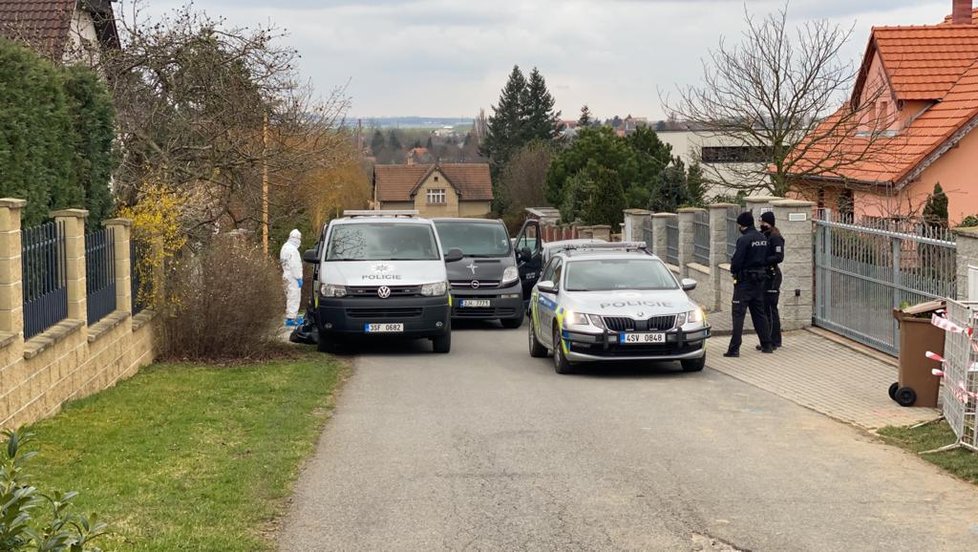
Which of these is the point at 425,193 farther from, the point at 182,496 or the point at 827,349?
the point at 182,496

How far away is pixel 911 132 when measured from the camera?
1195 inches

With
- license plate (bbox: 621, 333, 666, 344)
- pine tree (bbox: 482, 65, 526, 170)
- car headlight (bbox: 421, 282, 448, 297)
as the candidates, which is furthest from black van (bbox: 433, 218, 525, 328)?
pine tree (bbox: 482, 65, 526, 170)

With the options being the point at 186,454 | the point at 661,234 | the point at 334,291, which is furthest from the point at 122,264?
the point at 661,234

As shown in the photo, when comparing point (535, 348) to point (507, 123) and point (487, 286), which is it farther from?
point (507, 123)

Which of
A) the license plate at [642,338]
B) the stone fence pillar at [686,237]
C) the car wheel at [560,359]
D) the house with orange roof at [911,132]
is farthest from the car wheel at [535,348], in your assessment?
the house with orange roof at [911,132]

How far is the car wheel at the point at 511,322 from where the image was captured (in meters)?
22.5

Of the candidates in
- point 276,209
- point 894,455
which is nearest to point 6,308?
point 894,455

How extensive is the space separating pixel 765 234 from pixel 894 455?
6827 mm

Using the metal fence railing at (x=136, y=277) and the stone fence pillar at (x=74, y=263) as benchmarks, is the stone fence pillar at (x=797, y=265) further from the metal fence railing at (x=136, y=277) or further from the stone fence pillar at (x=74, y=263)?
the stone fence pillar at (x=74, y=263)

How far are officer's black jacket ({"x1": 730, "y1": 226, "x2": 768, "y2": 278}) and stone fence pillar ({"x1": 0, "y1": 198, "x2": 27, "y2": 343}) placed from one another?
884 centimetres

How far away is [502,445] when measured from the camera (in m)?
10.1

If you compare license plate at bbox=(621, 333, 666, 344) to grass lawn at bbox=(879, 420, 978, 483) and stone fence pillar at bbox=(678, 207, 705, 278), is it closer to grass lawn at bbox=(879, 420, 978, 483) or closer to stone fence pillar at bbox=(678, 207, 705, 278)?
grass lawn at bbox=(879, 420, 978, 483)

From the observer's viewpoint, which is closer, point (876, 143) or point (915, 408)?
point (915, 408)

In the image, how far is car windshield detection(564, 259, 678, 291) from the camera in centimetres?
1590
